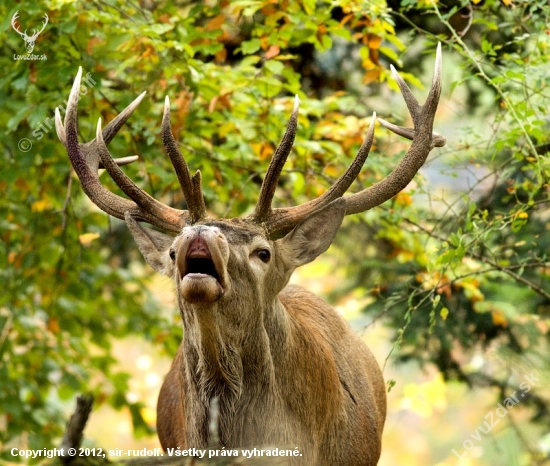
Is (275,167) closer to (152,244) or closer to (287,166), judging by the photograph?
(152,244)

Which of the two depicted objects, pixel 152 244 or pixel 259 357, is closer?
pixel 259 357

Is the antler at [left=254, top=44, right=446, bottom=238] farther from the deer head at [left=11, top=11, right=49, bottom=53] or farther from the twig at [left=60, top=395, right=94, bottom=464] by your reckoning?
the twig at [left=60, top=395, right=94, bottom=464]

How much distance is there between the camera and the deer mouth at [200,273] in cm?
432

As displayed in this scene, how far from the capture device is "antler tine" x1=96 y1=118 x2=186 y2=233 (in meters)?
5.25

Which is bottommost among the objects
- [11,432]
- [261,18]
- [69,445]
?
[69,445]

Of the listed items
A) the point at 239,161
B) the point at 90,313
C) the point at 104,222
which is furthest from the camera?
the point at 90,313

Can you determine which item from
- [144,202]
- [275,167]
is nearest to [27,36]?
[144,202]

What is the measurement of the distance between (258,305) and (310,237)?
2.04 feet

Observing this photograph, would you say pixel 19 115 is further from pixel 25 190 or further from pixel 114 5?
pixel 25 190

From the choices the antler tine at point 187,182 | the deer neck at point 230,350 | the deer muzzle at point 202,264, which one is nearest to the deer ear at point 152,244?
the antler tine at point 187,182

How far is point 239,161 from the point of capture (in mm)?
7629

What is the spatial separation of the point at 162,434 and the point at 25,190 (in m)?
3.02

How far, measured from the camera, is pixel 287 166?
7.18m

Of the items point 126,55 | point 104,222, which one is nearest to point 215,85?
point 126,55
